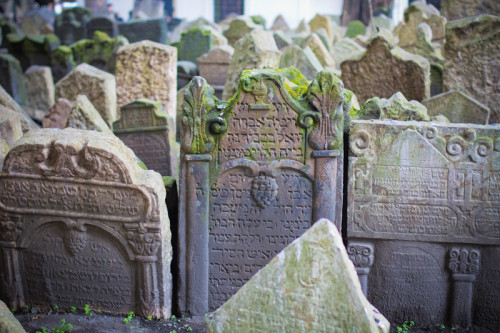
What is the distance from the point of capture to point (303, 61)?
881cm

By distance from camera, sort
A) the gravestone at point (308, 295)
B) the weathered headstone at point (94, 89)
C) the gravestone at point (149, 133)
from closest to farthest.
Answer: the gravestone at point (308, 295) → the gravestone at point (149, 133) → the weathered headstone at point (94, 89)

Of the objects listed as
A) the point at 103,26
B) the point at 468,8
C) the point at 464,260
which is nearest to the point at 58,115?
the point at 464,260

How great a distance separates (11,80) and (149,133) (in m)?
5.82

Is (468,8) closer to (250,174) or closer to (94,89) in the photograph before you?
(94,89)

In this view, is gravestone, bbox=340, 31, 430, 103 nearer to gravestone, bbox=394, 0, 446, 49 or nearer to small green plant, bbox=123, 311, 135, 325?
small green plant, bbox=123, 311, 135, 325

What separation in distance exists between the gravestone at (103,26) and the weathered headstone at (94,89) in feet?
33.0

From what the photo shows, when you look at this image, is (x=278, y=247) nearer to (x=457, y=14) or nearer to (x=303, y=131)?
(x=303, y=131)

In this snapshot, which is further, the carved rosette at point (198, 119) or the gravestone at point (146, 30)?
the gravestone at point (146, 30)

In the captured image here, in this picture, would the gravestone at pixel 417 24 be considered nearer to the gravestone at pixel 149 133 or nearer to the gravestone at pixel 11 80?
the gravestone at pixel 11 80

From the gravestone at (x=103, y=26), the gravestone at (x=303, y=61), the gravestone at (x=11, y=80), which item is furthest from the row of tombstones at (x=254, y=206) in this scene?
the gravestone at (x=103, y=26)

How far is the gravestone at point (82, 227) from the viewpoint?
12.3 ft

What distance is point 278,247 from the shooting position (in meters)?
3.96

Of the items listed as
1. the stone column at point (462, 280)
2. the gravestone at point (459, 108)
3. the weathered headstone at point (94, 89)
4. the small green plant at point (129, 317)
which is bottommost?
the small green plant at point (129, 317)

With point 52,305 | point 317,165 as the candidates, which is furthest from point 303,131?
point 52,305
